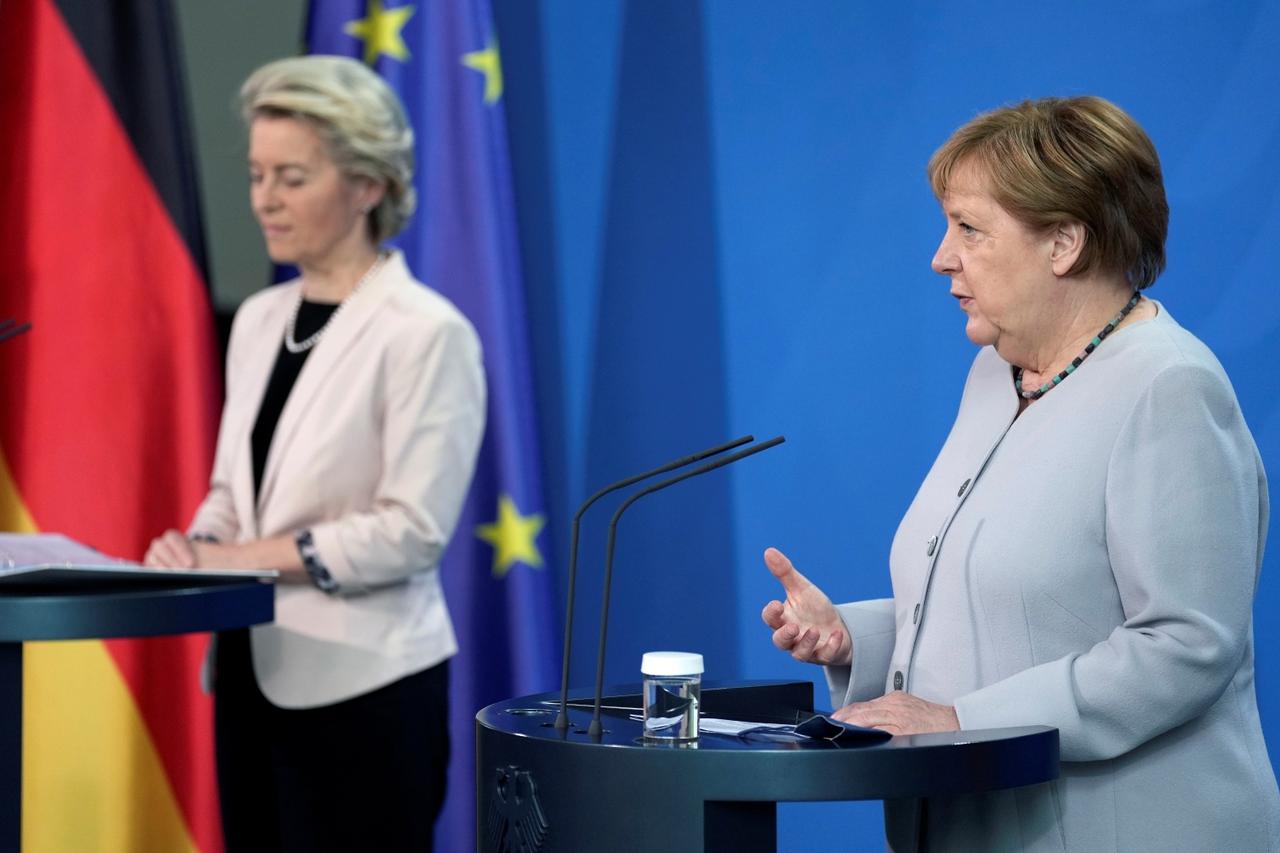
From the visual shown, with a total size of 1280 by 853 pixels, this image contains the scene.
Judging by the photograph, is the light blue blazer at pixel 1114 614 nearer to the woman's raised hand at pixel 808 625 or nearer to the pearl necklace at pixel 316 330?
the woman's raised hand at pixel 808 625

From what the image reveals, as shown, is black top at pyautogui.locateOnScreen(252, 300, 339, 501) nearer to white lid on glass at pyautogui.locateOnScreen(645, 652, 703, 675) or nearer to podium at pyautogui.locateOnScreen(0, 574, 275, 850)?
podium at pyautogui.locateOnScreen(0, 574, 275, 850)

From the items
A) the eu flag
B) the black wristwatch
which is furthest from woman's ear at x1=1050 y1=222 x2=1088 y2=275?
the eu flag

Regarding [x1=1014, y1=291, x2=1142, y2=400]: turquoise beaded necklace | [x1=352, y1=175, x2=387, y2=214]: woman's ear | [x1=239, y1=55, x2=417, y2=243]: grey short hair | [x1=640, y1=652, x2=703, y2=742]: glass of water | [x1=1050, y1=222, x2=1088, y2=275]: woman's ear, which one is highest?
[x1=239, y1=55, x2=417, y2=243]: grey short hair

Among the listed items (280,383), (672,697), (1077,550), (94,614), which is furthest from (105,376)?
(1077,550)

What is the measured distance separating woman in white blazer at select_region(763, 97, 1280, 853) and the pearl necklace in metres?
1.37

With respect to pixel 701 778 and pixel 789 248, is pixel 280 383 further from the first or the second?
pixel 701 778

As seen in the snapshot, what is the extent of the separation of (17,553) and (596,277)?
1.77 meters

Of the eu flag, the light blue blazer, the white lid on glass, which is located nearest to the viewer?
the white lid on glass

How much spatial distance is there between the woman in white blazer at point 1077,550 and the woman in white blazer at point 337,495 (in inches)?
41.1

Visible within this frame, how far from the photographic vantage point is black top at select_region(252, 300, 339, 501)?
2975 mm

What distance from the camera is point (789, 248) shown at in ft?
11.4

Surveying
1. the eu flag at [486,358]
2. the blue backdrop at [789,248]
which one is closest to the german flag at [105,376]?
the eu flag at [486,358]

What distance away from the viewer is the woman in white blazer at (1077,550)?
5.35 ft

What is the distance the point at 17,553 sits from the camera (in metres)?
2.41
